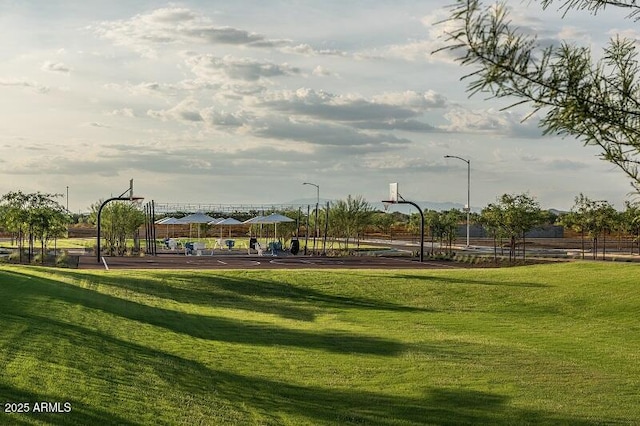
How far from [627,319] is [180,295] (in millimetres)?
13562

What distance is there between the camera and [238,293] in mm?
25672

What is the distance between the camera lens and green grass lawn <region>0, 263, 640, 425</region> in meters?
10.9

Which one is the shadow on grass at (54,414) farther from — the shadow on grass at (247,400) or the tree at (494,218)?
the tree at (494,218)

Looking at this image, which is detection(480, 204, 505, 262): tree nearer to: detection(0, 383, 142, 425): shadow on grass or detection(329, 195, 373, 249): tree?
detection(329, 195, 373, 249): tree

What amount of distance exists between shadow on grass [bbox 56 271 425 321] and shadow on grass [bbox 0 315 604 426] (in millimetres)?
9038

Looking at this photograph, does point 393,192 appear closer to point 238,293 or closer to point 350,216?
point 350,216

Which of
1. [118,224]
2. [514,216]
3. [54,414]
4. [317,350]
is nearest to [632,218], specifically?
[317,350]

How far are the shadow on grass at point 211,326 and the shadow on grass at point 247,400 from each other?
3256mm

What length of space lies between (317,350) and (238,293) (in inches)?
410

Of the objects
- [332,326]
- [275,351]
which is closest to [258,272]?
[332,326]

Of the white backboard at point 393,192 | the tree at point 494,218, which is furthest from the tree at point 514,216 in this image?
the white backboard at point 393,192

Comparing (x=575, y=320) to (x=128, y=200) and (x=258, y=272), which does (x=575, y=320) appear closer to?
(x=258, y=272)

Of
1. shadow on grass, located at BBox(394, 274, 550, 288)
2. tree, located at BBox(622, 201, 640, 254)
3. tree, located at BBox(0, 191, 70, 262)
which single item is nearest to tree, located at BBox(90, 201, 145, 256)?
tree, located at BBox(0, 191, 70, 262)

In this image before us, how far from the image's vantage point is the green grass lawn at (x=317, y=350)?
1086 cm
